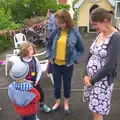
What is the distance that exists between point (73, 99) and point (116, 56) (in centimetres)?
210

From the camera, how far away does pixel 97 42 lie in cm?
249

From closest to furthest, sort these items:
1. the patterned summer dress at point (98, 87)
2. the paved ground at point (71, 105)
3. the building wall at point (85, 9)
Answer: the patterned summer dress at point (98, 87)
the paved ground at point (71, 105)
the building wall at point (85, 9)

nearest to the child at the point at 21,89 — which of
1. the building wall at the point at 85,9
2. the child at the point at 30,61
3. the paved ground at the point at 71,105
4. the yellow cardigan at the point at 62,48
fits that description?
the child at the point at 30,61

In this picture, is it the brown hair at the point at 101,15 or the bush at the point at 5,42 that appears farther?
the bush at the point at 5,42

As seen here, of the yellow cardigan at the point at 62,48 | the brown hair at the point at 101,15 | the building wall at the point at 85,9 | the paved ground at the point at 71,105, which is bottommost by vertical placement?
the paved ground at the point at 71,105

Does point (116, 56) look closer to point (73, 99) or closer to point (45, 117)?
point (45, 117)

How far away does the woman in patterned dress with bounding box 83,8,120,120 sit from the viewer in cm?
229

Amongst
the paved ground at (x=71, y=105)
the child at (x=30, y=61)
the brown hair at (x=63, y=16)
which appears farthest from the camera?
the paved ground at (x=71, y=105)

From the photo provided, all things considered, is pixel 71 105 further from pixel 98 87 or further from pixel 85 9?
pixel 85 9

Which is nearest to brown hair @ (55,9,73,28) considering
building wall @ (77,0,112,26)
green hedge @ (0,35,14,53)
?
green hedge @ (0,35,14,53)

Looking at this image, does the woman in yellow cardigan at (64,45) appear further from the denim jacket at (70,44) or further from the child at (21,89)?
the child at (21,89)

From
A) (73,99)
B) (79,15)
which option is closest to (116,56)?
(73,99)

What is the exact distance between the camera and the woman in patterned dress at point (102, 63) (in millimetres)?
2287

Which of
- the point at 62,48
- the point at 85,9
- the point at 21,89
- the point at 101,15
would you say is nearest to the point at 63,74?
the point at 62,48
